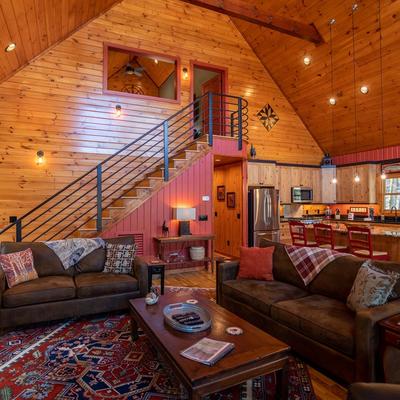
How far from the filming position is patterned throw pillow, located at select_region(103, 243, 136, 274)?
12.9ft

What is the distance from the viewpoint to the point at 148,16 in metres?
6.80

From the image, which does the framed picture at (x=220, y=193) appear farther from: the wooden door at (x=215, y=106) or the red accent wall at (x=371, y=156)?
the red accent wall at (x=371, y=156)

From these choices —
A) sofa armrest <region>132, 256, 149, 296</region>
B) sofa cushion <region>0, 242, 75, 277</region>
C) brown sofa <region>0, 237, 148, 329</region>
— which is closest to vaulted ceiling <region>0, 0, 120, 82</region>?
sofa cushion <region>0, 242, 75, 277</region>

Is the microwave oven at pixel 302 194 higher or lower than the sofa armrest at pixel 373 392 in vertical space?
higher

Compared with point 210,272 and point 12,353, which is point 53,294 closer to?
point 12,353

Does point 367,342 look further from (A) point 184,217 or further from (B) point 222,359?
(A) point 184,217

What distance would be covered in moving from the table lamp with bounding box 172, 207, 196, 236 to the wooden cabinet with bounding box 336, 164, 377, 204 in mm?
4877

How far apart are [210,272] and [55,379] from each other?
3780 mm

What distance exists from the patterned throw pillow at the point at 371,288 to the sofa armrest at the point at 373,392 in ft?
3.50

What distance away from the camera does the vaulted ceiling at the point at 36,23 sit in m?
3.84

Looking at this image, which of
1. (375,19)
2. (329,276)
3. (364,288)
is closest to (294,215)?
(375,19)

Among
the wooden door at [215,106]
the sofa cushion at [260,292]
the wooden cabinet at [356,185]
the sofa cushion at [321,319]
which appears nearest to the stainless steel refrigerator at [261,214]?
the wooden door at [215,106]

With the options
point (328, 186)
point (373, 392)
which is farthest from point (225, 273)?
point (328, 186)

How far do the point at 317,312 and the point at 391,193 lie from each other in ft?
21.0
